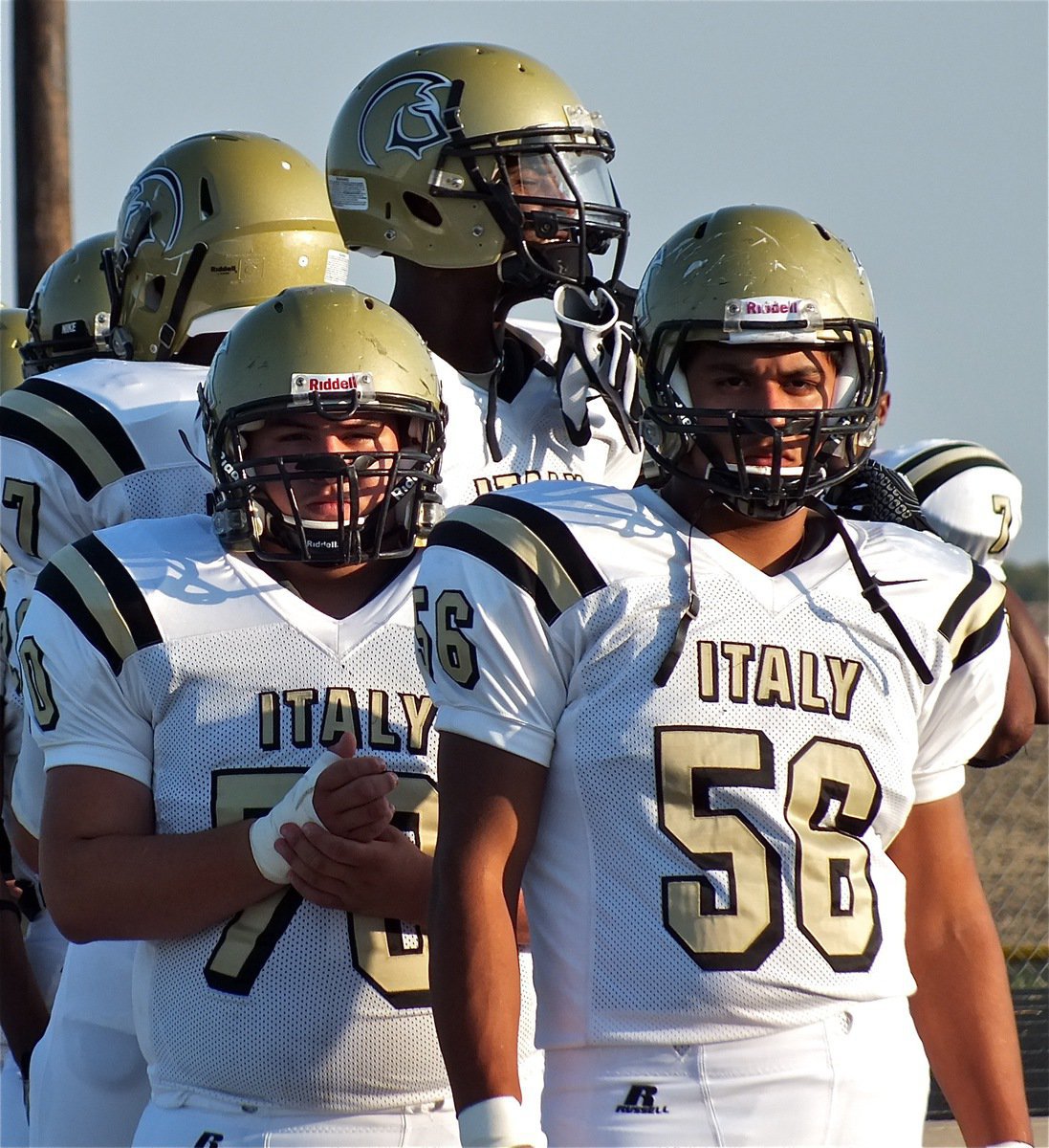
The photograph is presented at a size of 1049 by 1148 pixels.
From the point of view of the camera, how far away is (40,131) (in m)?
8.04

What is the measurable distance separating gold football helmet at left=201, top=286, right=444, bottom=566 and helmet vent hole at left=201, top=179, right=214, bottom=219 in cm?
84

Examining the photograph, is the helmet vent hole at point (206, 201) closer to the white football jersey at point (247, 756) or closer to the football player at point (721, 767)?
the white football jersey at point (247, 756)

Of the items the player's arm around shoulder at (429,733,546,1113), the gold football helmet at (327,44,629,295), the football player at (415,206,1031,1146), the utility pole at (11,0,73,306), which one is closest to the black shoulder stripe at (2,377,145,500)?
the gold football helmet at (327,44,629,295)

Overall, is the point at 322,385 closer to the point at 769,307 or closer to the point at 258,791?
the point at 258,791

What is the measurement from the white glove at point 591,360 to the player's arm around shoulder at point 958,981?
1.19m

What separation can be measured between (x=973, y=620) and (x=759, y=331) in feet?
1.69

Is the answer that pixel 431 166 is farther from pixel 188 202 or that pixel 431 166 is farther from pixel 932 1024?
pixel 932 1024

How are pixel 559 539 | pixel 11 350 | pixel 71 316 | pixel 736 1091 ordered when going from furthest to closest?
pixel 11 350, pixel 71 316, pixel 559 539, pixel 736 1091

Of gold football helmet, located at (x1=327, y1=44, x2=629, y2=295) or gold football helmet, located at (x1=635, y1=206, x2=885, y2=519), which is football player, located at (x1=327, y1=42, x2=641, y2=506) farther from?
gold football helmet, located at (x1=635, y1=206, x2=885, y2=519)

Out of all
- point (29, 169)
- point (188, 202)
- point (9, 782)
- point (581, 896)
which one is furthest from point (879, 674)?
point (29, 169)

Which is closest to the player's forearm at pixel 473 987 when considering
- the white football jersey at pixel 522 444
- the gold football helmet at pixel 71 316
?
the white football jersey at pixel 522 444

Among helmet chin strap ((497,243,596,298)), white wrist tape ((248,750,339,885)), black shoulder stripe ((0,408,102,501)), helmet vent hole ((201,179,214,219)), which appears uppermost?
helmet vent hole ((201,179,214,219))

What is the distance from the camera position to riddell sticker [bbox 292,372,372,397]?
3.12 meters

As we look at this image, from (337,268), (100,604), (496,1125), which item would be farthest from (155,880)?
(337,268)
